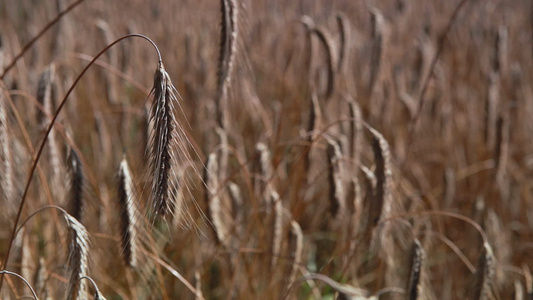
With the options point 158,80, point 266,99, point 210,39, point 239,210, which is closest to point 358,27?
point 210,39

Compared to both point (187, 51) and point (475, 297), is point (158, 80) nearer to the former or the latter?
point (475, 297)

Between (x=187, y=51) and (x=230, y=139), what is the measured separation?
1.73 ft

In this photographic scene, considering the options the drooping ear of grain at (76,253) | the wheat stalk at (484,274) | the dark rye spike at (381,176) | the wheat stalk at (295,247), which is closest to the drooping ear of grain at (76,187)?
the drooping ear of grain at (76,253)

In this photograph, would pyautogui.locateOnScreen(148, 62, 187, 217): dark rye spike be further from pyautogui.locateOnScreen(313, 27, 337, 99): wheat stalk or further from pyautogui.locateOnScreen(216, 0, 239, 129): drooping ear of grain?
pyautogui.locateOnScreen(313, 27, 337, 99): wheat stalk

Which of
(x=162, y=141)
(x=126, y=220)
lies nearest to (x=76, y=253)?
(x=126, y=220)

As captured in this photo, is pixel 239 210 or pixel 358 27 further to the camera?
pixel 358 27

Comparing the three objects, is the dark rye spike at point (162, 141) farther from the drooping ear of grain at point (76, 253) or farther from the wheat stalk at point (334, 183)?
the wheat stalk at point (334, 183)

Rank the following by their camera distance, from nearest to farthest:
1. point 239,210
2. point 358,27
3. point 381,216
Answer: point 381,216, point 239,210, point 358,27

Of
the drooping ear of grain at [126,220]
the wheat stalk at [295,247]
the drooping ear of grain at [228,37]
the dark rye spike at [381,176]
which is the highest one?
the drooping ear of grain at [228,37]

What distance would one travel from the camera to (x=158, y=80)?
89cm

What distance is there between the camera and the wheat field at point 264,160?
1.32m

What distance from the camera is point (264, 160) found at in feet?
6.04

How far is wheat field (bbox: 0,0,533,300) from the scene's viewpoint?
4.33 ft

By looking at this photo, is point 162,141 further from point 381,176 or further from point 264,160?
point 264,160
